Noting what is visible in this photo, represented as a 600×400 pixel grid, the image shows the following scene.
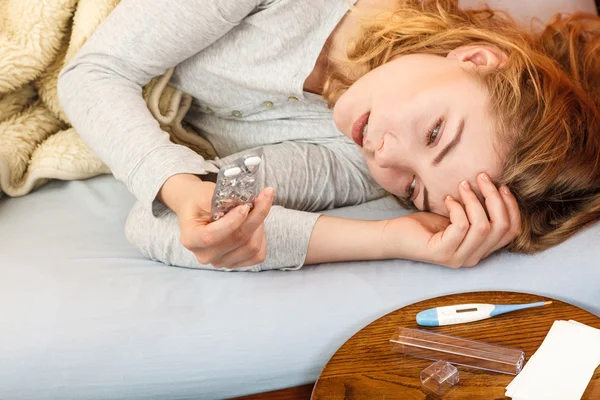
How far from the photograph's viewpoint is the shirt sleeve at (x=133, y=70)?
3.38 ft

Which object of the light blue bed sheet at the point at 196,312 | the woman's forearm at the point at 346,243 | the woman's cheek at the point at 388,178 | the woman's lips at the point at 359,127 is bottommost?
the light blue bed sheet at the point at 196,312

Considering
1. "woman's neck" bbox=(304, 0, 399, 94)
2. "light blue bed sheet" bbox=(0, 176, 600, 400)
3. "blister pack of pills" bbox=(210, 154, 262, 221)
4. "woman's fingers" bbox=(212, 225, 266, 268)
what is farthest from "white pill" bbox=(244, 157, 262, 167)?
"woman's neck" bbox=(304, 0, 399, 94)

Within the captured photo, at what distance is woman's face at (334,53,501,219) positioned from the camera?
91cm

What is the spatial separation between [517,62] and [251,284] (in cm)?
52

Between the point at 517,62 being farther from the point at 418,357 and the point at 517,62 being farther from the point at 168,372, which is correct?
the point at 168,372

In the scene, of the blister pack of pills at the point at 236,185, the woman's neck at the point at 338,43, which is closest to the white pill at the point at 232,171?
the blister pack of pills at the point at 236,185

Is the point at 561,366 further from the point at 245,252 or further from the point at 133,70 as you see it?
the point at 133,70

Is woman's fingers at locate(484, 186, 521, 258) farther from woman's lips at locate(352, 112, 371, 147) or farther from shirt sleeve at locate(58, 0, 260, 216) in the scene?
shirt sleeve at locate(58, 0, 260, 216)

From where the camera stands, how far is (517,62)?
0.97m

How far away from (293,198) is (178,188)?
0.85 ft

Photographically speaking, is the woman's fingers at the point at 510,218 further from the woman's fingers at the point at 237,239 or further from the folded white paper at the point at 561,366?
the woman's fingers at the point at 237,239

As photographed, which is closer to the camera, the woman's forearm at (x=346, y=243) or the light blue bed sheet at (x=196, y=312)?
the light blue bed sheet at (x=196, y=312)

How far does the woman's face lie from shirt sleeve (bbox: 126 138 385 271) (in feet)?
0.53

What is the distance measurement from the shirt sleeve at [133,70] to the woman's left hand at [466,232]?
1.10ft
